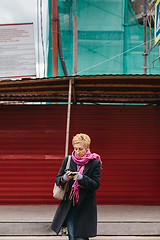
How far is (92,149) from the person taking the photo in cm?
677

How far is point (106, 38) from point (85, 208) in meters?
8.30

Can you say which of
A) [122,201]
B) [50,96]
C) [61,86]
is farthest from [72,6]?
[122,201]

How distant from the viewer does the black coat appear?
3.15m

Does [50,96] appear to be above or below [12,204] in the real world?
above

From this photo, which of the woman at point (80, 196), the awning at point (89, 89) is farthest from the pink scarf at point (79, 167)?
the awning at point (89, 89)

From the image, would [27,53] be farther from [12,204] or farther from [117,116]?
[12,204]

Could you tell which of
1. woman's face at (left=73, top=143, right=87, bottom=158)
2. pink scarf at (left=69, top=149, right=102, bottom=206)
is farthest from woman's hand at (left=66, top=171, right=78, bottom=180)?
woman's face at (left=73, top=143, right=87, bottom=158)

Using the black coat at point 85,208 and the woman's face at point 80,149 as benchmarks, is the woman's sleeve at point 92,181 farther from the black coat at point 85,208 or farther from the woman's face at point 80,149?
the woman's face at point 80,149

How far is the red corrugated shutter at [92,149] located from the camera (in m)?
6.63

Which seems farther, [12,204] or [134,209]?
[12,204]

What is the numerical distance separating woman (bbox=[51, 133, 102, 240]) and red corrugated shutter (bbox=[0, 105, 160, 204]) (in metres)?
3.41

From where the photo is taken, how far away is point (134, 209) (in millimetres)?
6156

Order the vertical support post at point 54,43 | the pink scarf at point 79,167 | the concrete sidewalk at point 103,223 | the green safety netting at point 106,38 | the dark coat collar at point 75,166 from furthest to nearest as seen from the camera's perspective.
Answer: the green safety netting at point 106,38, the vertical support post at point 54,43, the concrete sidewalk at point 103,223, the dark coat collar at point 75,166, the pink scarf at point 79,167

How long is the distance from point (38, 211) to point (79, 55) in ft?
21.1
